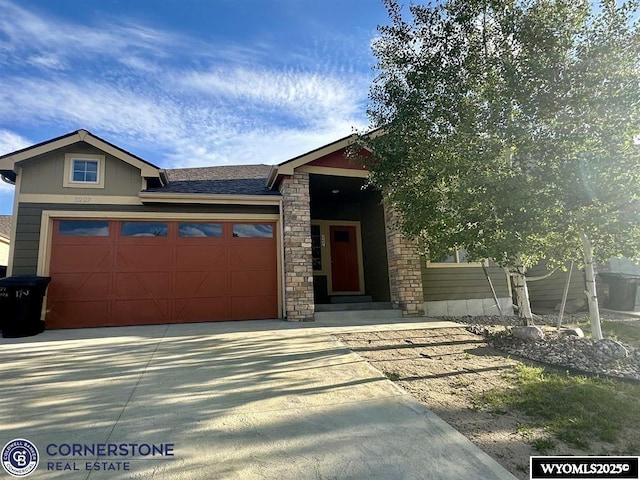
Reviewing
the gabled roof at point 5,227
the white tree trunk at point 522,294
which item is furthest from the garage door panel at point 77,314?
the white tree trunk at point 522,294

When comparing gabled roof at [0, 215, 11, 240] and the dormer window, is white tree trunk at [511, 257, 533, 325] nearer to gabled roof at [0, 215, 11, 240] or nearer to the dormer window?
the dormer window

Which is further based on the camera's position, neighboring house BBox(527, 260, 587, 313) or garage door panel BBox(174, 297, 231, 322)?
neighboring house BBox(527, 260, 587, 313)

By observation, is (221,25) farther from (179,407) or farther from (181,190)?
(179,407)

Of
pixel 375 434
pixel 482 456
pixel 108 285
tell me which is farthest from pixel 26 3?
pixel 482 456

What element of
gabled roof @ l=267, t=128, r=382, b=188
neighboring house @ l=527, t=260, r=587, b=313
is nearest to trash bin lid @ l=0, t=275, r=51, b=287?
gabled roof @ l=267, t=128, r=382, b=188

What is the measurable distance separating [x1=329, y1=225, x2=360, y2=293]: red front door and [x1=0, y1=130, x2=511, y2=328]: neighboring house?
6.78ft

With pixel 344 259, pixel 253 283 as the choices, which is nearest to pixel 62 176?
pixel 253 283

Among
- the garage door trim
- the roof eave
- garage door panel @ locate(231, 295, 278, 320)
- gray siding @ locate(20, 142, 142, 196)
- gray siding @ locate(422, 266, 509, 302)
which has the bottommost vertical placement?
garage door panel @ locate(231, 295, 278, 320)

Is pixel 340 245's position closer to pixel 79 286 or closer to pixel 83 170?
pixel 79 286

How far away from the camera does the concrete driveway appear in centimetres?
219

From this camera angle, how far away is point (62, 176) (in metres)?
8.03

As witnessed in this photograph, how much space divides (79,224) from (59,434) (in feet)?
21.9

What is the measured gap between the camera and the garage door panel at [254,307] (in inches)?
332

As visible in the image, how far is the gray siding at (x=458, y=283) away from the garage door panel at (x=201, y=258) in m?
5.33
